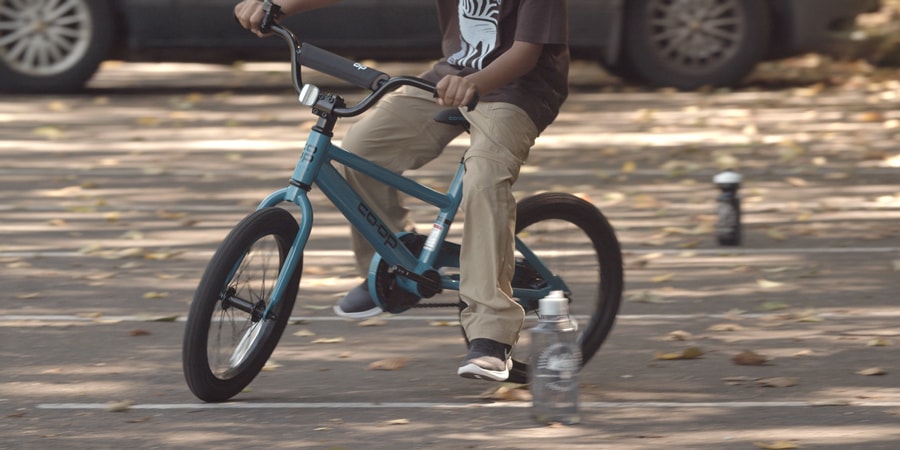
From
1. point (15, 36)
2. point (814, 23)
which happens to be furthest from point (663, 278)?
point (15, 36)

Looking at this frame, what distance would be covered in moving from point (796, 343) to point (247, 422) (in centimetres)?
233

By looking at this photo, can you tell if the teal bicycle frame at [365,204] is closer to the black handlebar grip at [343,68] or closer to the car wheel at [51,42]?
the black handlebar grip at [343,68]

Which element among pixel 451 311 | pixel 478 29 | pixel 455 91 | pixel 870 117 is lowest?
pixel 451 311

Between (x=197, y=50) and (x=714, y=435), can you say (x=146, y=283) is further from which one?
(x=197, y=50)

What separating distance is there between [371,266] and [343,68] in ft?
2.41

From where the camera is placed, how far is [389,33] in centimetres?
1256

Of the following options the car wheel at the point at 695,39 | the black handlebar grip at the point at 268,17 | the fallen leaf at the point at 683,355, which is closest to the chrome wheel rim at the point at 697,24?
the car wheel at the point at 695,39

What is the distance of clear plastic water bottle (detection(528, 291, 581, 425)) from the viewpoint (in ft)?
16.3

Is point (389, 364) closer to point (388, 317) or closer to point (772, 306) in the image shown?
point (388, 317)

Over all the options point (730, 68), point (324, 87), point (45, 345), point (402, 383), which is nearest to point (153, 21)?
point (324, 87)

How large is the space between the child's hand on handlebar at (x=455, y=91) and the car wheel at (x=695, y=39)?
809 centimetres

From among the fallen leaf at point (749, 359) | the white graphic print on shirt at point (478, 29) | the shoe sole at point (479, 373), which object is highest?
the white graphic print on shirt at point (478, 29)

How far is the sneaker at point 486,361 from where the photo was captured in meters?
5.10

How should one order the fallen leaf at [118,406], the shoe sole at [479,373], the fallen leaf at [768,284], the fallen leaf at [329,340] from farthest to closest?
the fallen leaf at [768,284]
the fallen leaf at [329,340]
the fallen leaf at [118,406]
the shoe sole at [479,373]
